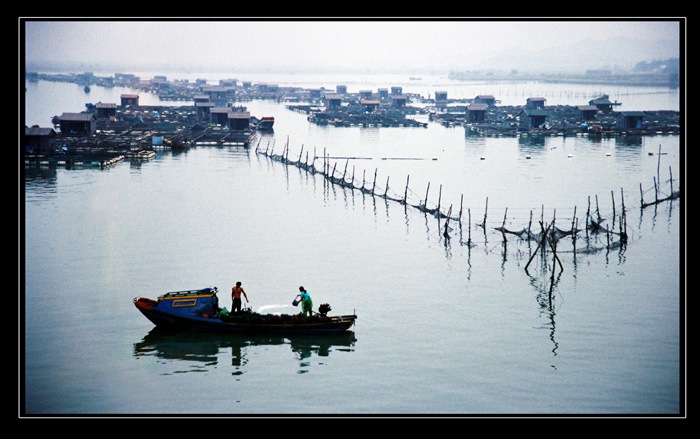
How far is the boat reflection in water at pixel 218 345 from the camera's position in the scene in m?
16.5

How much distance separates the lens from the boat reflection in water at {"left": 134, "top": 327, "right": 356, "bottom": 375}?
54.0 feet

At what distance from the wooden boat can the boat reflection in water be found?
0.17 m

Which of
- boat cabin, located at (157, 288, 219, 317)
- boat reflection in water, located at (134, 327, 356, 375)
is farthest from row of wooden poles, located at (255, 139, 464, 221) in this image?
boat cabin, located at (157, 288, 219, 317)

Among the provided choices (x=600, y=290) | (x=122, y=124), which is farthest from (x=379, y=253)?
(x=122, y=124)

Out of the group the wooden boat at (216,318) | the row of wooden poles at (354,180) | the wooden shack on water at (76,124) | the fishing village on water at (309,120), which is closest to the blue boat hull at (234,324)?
the wooden boat at (216,318)

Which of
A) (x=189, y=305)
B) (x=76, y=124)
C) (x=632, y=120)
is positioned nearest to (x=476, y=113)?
(x=632, y=120)

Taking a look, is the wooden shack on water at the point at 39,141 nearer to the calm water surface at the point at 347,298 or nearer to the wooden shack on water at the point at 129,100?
the calm water surface at the point at 347,298

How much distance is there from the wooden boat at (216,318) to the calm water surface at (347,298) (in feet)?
1.00

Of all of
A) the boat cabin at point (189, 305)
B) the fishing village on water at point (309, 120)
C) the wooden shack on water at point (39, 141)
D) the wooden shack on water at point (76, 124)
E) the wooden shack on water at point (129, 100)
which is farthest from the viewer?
the wooden shack on water at point (129, 100)

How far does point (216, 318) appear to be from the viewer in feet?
58.0

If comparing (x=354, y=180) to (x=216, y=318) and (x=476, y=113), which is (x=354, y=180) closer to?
(x=216, y=318)

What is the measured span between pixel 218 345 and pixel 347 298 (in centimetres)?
474
